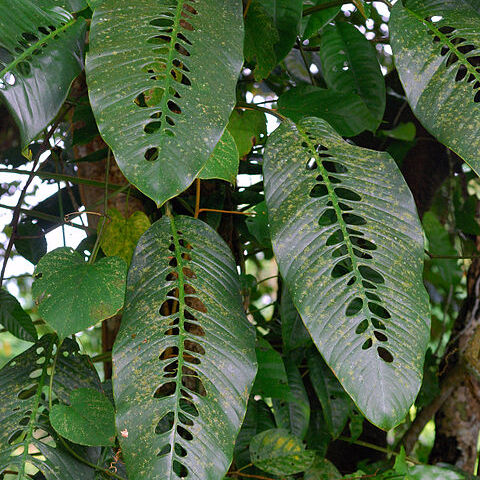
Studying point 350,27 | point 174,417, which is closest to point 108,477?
point 174,417

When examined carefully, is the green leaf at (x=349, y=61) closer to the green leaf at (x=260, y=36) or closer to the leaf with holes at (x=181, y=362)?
the green leaf at (x=260, y=36)

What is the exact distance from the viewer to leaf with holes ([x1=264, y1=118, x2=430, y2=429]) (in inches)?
22.5

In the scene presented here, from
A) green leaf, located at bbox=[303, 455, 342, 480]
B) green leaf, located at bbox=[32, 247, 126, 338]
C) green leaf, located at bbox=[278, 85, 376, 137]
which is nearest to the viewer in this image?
green leaf, located at bbox=[32, 247, 126, 338]

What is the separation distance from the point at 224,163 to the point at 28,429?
1.40 feet

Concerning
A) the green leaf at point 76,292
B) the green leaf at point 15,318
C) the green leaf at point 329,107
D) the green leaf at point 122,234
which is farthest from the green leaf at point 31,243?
the green leaf at point 329,107

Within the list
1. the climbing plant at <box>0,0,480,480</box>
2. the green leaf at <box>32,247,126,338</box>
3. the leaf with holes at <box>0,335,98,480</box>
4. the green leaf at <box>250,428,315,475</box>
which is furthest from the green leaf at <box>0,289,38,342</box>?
the green leaf at <box>250,428,315,475</box>

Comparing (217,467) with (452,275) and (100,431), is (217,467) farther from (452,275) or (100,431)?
(452,275)

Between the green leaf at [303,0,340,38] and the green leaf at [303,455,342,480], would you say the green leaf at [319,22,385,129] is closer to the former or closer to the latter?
the green leaf at [303,0,340,38]

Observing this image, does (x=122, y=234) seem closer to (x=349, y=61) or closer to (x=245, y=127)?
(x=245, y=127)

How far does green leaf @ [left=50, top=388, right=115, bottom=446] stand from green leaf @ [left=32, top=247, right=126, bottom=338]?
0.39ft

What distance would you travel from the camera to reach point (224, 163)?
75cm

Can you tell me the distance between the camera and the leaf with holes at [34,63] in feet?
2.21

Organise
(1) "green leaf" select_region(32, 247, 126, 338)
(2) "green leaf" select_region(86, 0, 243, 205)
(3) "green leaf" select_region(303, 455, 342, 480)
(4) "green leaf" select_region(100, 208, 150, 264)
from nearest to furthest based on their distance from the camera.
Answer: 1. (2) "green leaf" select_region(86, 0, 243, 205)
2. (1) "green leaf" select_region(32, 247, 126, 338)
3. (4) "green leaf" select_region(100, 208, 150, 264)
4. (3) "green leaf" select_region(303, 455, 342, 480)

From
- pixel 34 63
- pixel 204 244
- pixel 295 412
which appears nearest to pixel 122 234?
pixel 204 244
